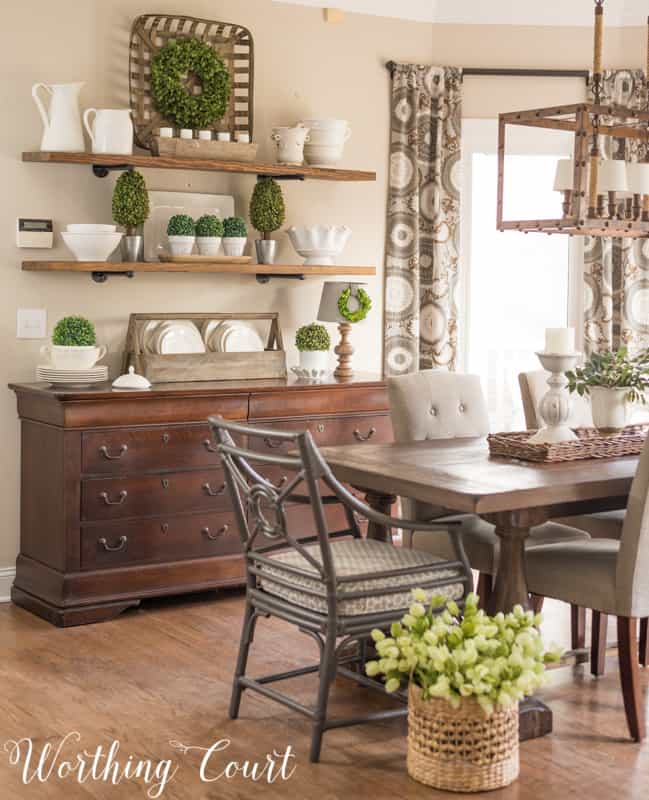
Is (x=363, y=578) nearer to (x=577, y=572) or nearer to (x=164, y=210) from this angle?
(x=577, y=572)

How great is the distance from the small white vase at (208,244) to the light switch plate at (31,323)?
717mm

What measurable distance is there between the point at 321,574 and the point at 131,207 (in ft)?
7.44

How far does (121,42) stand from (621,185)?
2373 millimetres

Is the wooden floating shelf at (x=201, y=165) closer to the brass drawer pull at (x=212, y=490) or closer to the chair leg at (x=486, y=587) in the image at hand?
the brass drawer pull at (x=212, y=490)

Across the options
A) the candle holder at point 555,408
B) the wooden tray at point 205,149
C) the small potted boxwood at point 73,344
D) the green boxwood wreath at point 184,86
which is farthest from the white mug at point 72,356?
the candle holder at point 555,408

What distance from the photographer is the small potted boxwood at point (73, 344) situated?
15.5 feet

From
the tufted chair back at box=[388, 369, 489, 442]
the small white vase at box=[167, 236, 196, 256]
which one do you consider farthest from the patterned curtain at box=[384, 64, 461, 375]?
the tufted chair back at box=[388, 369, 489, 442]

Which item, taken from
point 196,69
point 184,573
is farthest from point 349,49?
point 184,573

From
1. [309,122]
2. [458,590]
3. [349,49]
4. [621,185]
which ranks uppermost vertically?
[349,49]

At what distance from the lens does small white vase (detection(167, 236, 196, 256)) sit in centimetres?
505

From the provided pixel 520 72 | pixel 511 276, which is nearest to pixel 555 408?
pixel 511 276

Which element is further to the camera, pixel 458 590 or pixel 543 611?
pixel 543 611

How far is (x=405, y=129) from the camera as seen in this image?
5.88m

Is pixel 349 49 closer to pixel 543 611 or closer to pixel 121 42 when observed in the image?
pixel 121 42
